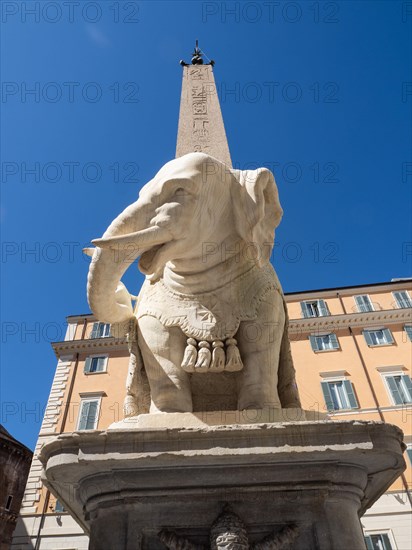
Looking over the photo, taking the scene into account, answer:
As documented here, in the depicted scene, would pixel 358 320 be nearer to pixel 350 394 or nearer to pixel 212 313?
pixel 350 394

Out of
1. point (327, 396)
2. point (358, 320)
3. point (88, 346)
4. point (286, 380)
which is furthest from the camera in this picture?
point (88, 346)

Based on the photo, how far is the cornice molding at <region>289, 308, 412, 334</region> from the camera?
23203 millimetres

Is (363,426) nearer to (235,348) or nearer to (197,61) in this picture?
(235,348)

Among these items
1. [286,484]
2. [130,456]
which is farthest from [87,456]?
[286,484]

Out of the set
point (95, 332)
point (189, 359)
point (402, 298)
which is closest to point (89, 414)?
point (95, 332)

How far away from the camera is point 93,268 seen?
116 inches

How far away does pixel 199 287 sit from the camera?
332 cm

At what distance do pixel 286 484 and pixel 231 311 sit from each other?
118 centimetres

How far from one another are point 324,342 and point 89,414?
1121cm

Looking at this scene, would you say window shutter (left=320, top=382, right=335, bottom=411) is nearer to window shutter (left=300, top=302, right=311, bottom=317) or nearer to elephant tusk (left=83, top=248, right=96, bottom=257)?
window shutter (left=300, top=302, right=311, bottom=317)

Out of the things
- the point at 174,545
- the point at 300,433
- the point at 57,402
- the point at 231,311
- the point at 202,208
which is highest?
the point at 57,402

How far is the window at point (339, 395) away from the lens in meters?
20.1

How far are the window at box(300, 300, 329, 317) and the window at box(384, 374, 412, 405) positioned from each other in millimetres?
4491

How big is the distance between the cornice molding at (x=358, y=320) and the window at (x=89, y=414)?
9.89 metres
